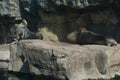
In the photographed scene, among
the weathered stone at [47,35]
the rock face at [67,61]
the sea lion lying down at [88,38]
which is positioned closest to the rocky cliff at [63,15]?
the weathered stone at [47,35]

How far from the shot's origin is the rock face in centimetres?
633

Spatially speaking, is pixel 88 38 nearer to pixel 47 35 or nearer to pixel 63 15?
pixel 63 15

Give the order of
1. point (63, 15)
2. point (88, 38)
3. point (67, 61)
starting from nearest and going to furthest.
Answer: point (67, 61) < point (88, 38) < point (63, 15)

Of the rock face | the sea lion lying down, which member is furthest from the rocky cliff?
the rock face

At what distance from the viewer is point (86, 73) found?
21.7ft

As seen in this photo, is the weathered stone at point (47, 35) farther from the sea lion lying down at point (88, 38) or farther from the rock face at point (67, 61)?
the rock face at point (67, 61)

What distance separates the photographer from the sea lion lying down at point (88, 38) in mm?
8164

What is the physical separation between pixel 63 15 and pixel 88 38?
6.21ft

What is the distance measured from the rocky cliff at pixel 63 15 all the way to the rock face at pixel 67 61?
313cm

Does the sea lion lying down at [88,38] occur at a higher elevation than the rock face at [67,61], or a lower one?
lower

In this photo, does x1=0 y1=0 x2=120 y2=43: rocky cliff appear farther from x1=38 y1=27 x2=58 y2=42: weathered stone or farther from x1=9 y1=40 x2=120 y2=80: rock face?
x1=9 y1=40 x2=120 y2=80: rock face

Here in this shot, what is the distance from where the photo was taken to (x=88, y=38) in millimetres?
9195

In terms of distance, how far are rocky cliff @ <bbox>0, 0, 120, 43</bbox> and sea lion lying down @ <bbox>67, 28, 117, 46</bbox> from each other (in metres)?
0.97

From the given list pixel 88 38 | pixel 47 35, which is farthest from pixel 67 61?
pixel 47 35
